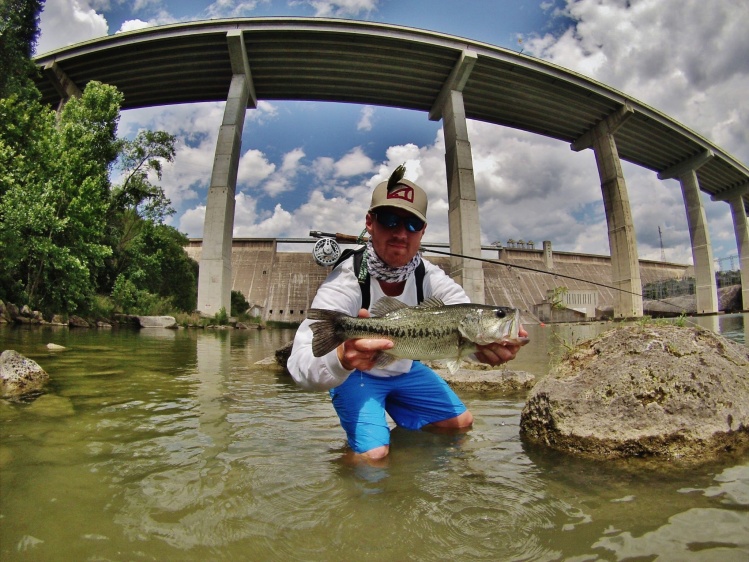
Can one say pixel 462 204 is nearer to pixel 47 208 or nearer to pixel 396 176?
pixel 47 208

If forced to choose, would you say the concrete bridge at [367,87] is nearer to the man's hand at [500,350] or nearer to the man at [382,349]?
the man at [382,349]

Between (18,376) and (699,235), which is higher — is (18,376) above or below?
below

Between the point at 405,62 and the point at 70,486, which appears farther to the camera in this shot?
the point at 405,62

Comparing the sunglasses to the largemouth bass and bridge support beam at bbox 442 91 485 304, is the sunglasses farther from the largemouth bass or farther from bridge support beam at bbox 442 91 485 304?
bridge support beam at bbox 442 91 485 304

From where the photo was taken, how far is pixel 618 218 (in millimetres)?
33156

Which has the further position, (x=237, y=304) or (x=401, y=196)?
(x=237, y=304)

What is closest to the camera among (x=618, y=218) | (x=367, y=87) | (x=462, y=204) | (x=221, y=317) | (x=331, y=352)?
(x=331, y=352)

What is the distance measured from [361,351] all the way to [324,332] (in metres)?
0.25

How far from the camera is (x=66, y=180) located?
64.0 ft

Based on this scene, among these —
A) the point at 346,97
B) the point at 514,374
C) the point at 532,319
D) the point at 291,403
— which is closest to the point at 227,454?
the point at 291,403

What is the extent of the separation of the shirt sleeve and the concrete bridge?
23.4 m

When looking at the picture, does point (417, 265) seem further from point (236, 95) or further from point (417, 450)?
point (236, 95)

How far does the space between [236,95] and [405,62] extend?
1190 centimetres

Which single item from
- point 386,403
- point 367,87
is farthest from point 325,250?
point 367,87
